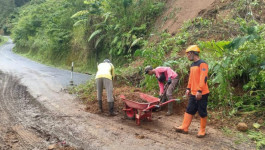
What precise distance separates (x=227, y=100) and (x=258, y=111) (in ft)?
2.49

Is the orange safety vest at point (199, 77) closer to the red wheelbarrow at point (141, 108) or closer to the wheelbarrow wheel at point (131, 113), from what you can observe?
the red wheelbarrow at point (141, 108)

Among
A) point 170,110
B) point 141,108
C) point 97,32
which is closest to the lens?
point 141,108

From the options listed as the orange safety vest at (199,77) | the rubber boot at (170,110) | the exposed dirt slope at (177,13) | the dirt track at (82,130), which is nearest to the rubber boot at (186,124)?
the dirt track at (82,130)

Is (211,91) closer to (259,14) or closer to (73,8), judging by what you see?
(259,14)

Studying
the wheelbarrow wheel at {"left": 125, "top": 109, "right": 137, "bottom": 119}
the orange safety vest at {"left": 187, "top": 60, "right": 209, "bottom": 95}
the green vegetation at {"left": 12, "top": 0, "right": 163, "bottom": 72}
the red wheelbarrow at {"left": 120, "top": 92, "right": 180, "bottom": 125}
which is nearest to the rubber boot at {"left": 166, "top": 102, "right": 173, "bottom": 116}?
the red wheelbarrow at {"left": 120, "top": 92, "right": 180, "bottom": 125}

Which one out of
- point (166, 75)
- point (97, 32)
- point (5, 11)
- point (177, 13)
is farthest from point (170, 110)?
point (5, 11)

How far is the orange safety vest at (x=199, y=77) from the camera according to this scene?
15.0ft

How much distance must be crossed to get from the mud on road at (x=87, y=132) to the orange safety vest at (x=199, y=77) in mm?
1042

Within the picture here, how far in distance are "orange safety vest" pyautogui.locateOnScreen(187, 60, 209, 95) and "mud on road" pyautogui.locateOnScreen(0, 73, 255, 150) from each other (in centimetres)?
104

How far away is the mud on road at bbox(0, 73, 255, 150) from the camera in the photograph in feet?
14.9

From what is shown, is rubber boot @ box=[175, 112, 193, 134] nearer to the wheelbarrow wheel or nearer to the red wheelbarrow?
the red wheelbarrow

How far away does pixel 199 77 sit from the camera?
4750mm

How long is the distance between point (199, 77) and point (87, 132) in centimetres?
285

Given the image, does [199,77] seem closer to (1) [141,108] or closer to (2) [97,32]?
(1) [141,108]
